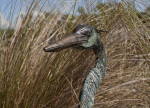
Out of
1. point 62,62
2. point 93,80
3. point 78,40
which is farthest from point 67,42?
point 62,62

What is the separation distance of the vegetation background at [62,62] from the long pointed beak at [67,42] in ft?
1.21

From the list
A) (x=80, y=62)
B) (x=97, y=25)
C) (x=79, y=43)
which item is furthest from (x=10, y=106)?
(x=97, y=25)

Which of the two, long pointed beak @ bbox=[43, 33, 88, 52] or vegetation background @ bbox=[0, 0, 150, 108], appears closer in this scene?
long pointed beak @ bbox=[43, 33, 88, 52]

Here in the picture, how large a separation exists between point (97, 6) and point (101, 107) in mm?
983

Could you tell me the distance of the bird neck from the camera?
1273 millimetres

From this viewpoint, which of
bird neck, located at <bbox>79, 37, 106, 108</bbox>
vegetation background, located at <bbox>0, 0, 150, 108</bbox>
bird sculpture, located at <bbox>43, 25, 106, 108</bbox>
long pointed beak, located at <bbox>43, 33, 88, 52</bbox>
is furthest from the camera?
vegetation background, located at <bbox>0, 0, 150, 108</bbox>

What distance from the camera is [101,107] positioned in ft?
6.25

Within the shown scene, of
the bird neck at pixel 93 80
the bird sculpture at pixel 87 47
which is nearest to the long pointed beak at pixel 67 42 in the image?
the bird sculpture at pixel 87 47

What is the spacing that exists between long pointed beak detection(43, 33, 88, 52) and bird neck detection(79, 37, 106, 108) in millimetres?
141

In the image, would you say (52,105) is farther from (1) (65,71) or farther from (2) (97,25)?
(2) (97,25)

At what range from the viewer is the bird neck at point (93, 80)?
1.27 m

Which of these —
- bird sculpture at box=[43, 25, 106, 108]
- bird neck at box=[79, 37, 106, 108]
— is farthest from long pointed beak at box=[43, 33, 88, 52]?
bird neck at box=[79, 37, 106, 108]

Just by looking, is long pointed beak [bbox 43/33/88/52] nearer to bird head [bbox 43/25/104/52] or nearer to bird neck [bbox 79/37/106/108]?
bird head [bbox 43/25/104/52]

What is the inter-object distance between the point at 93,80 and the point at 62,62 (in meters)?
0.54
